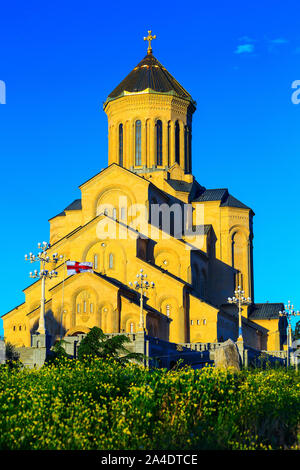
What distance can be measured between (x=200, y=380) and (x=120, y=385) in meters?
2.73

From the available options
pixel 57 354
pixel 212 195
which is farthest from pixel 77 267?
pixel 212 195

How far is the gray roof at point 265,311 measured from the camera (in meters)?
59.3

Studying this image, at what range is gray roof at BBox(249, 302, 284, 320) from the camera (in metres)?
59.3

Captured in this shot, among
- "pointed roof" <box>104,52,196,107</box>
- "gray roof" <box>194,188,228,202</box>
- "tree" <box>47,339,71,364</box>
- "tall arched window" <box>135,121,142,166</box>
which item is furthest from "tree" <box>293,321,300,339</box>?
"tree" <box>47,339,71,364</box>

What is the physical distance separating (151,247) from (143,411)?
31.1 m

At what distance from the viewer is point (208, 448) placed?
19438mm

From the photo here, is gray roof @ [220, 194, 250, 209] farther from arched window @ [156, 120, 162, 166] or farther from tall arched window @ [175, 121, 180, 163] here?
arched window @ [156, 120, 162, 166]

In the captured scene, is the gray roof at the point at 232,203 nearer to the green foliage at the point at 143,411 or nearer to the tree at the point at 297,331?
the tree at the point at 297,331

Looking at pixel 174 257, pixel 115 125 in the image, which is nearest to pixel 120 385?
pixel 174 257

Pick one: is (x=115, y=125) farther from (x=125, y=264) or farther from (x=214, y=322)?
(x=214, y=322)

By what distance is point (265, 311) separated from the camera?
6016 cm

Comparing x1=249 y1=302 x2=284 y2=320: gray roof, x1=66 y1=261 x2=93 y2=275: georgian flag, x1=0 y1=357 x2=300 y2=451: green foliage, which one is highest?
x1=66 y1=261 x2=93 y2=275: georgian flag

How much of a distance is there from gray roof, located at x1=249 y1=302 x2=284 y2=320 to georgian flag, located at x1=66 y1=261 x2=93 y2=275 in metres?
17.7

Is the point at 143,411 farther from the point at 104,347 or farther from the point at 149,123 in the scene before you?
the point at 149,123
